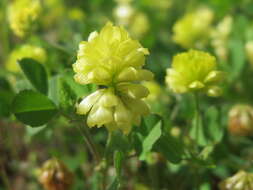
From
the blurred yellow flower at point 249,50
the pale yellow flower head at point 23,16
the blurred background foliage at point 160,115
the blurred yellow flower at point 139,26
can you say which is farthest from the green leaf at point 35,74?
the blurred yellow flower at point 139,26

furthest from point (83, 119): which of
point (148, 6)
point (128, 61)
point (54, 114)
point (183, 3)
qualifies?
point (183, 3)

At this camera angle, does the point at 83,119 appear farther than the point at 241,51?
No

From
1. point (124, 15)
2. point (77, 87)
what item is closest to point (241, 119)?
point (77, 87)

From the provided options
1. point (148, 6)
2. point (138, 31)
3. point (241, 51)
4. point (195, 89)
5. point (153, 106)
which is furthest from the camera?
point (148, 6)

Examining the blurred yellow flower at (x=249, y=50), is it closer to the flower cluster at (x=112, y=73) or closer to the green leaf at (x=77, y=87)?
Answer: the green leaf at (x=77, y=87)

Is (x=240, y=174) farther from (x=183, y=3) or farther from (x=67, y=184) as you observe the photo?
(x=183, y=3)

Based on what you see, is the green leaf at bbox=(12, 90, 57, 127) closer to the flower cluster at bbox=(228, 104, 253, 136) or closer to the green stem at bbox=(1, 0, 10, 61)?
the flower cluster at bbox=(228, 104, 253, 136)

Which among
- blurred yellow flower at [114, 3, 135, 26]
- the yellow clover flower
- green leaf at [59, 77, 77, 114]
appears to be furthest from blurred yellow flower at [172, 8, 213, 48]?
green leaf at [59, 77, 77, 114]

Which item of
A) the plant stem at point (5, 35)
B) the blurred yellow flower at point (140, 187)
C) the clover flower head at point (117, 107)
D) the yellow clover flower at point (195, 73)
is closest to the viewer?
the clover flower head at point (117, 107)
